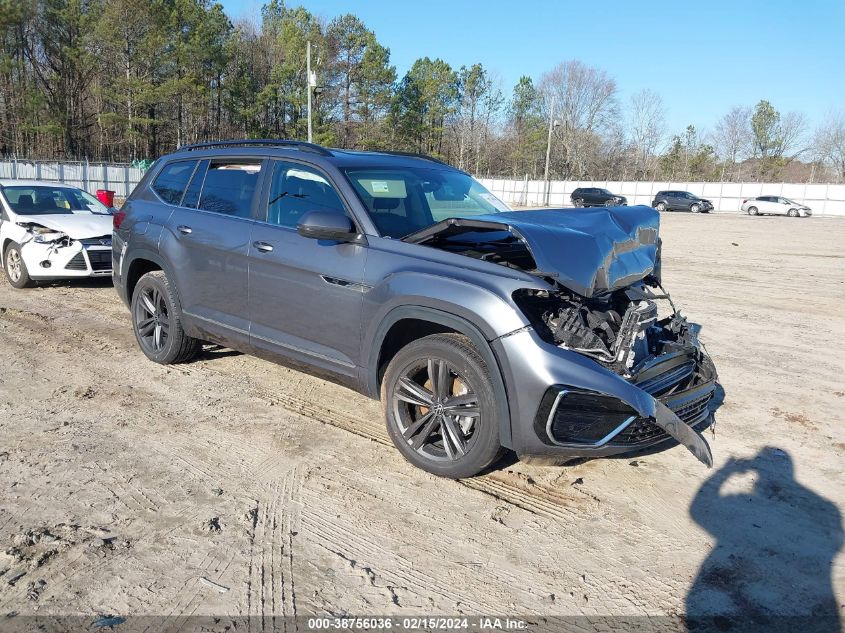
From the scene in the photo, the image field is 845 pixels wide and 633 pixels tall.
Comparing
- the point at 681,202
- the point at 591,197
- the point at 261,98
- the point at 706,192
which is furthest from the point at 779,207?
the point at 261,98

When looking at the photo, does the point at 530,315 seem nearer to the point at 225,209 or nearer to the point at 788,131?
the point at 225,209

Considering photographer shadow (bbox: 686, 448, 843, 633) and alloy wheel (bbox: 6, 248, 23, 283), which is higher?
alloy wheel (bbox: 6, 248, 23, 283)

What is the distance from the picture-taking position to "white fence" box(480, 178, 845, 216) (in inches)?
1978

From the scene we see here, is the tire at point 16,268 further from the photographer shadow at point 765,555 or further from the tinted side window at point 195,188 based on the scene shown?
the photographer shadow at point 765,555

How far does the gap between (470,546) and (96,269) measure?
7547mm

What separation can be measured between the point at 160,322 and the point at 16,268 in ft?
15.6

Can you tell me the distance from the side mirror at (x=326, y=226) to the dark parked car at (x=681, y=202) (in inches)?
1808

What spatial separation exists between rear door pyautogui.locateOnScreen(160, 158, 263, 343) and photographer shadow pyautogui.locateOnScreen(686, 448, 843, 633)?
11.0 ft

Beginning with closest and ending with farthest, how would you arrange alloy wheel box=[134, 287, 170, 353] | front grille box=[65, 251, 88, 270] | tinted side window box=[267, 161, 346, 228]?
tinted side window box=[267, 161, 346, 228] → alloy wheel box=[134, 287, 170, 353] → front grille box=[65, 251, 88, 270]

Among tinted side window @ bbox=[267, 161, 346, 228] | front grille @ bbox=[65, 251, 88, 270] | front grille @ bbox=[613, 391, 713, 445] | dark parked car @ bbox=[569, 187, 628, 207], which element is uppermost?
dark parked car @ bbox=[569, 187, 628, 207]

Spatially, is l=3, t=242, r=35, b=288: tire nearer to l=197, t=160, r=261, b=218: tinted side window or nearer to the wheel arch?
l=197, t=160, r=261, b=218: tinted side window

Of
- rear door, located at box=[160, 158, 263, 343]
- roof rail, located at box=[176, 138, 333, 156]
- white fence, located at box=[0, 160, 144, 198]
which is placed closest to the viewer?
roof rail, located at box=[176, 138, 333, 156]

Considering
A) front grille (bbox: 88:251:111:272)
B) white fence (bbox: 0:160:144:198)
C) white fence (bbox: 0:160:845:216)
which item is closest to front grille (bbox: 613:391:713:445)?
front grille (bbox: 88:251:111:272)

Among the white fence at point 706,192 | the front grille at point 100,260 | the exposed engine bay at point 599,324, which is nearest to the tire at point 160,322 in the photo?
the exposed engine bay at point 599,324
